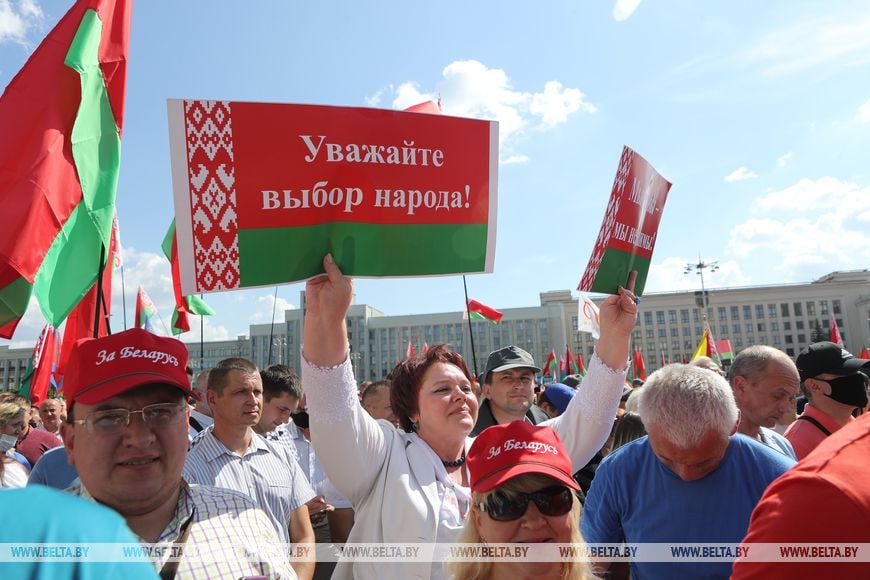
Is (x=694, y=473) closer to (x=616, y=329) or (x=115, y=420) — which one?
(x=616, y=329)

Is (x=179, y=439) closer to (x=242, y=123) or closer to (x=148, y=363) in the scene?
(x=148, y=363)

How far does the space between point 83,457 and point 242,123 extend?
4.35ft

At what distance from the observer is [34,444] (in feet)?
21.2

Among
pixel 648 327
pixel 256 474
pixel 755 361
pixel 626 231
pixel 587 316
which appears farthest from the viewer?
pixel 648 327

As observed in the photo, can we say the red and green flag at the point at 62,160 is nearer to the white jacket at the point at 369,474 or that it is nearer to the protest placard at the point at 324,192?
the protest placard at the point at 324,192

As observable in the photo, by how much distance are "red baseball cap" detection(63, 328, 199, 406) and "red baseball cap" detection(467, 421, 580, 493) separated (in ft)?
3.60

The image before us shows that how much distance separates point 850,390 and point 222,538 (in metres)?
4.22

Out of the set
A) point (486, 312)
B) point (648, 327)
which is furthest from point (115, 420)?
point (648, 327)

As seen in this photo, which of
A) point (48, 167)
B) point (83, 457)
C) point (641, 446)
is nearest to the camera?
point (83, 457)

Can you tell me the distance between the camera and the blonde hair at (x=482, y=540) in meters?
2.14

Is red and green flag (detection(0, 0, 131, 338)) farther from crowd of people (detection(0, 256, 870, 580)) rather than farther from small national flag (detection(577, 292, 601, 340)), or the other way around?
small national flag (detection(577, 292, 601, 340))

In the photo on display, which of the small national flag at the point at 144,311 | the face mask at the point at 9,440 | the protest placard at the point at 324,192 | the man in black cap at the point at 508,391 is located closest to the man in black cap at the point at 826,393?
the man in black cap at the point at 508,391

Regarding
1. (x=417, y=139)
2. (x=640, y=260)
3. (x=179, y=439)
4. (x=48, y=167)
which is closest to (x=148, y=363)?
(x=179, y=439)

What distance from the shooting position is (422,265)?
9.00 feet
